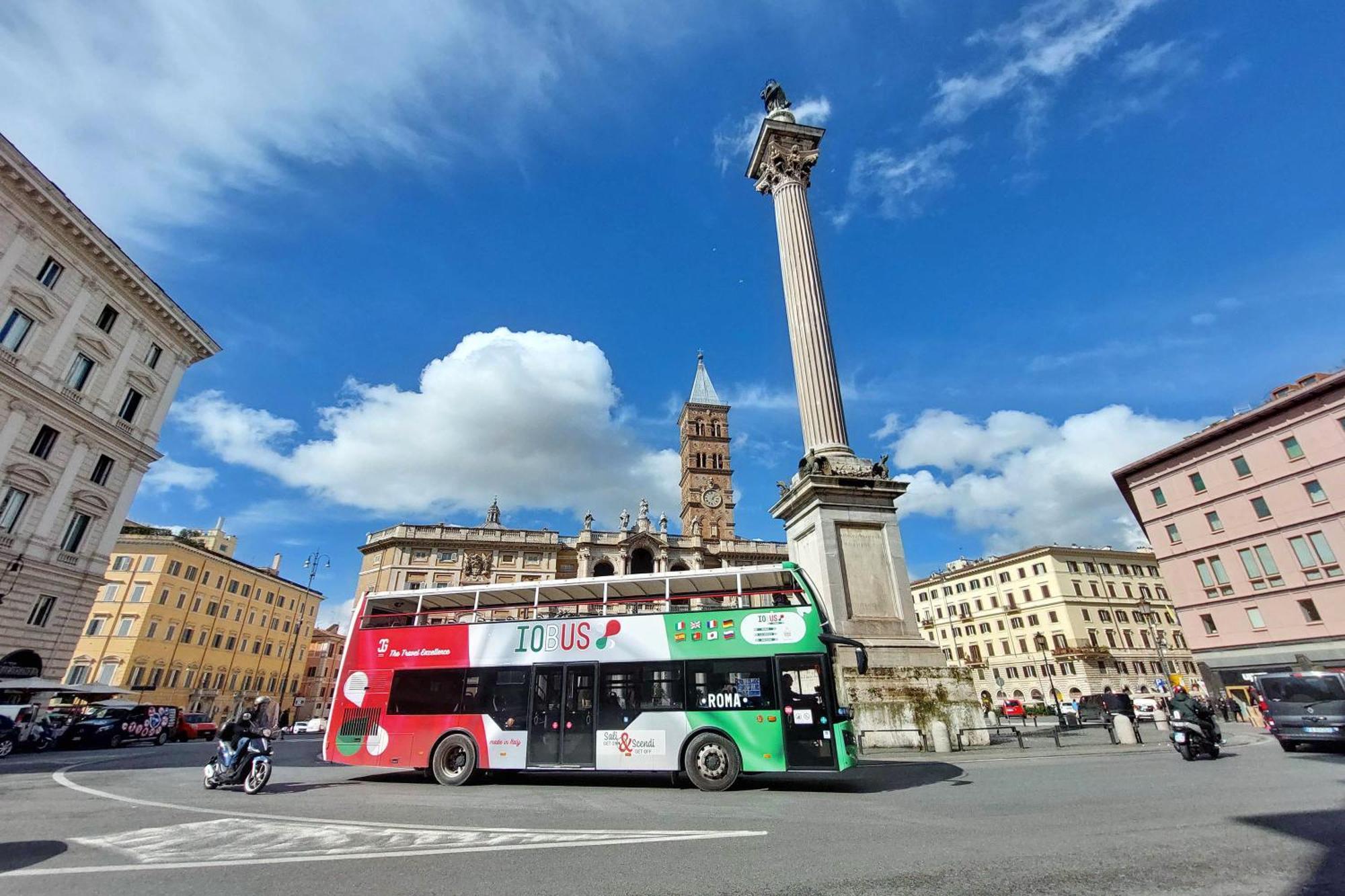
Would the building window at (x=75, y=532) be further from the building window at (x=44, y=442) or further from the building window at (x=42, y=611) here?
the building window at (x=44, y=442)

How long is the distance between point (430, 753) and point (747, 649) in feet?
21.7

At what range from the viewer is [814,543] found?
15.5 m

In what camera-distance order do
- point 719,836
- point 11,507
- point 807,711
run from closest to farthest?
point 719,836, point 807,711, point 11,507

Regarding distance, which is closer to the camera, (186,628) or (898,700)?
(898,700)

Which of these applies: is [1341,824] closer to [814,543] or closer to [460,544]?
[814,543]

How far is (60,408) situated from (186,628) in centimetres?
3146

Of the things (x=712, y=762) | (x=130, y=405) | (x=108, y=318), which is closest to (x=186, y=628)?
(x=130, y=405)

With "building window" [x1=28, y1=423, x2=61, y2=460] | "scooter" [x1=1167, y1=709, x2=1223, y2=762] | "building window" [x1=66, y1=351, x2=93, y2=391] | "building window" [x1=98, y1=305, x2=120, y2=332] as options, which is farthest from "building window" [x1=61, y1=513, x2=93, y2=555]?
"scooter" [x1=1167, y1=709, x2=1223, y2=762]

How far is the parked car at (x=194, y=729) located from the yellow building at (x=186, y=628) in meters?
9.41

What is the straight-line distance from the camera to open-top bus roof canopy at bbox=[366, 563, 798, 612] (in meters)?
11.6

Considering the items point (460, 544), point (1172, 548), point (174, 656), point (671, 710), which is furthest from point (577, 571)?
point (671, 710)

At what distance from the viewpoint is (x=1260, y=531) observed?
33.9 metres

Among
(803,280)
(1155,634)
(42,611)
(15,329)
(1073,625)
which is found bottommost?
(42,611)

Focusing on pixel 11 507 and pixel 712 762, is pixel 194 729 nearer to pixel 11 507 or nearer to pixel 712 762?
pixel 11 507
